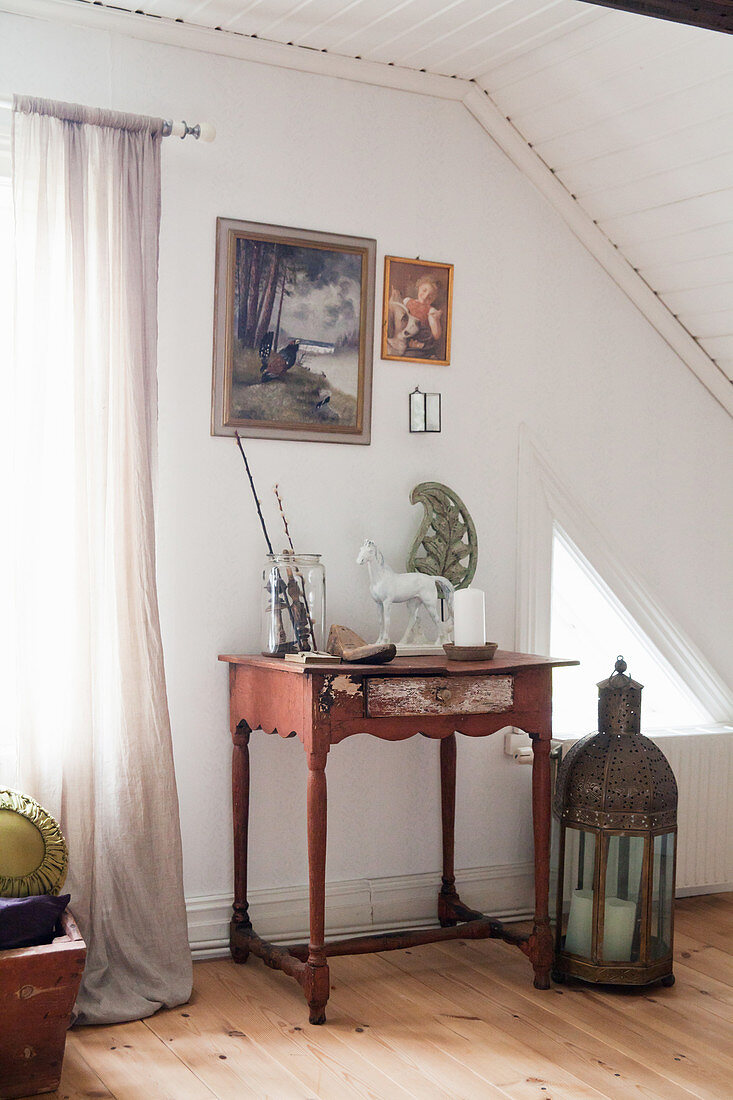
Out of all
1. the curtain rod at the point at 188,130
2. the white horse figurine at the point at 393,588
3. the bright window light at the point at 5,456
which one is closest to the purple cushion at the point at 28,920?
the bright window light at the point at 5,456

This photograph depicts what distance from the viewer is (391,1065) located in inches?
96.3

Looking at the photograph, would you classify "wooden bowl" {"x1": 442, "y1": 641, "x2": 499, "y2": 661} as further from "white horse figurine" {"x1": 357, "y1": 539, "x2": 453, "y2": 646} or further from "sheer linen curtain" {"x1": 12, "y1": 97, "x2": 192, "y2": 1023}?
"sheer linen curtain" {"x1": 12, "y1": 97, "x2": 192, "y2": 1023}

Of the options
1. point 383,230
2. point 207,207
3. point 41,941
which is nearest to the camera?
point 41,941

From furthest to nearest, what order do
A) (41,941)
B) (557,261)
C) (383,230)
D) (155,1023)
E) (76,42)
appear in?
(557,261) < (383,230) < (76,42) < (155,1023) < (41,941)

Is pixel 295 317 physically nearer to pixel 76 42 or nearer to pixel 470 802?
pixel 76 42

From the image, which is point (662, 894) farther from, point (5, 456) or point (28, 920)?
point (5, 456)

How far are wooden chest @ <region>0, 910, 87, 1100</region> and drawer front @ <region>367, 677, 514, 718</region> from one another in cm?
87

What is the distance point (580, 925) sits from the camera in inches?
115

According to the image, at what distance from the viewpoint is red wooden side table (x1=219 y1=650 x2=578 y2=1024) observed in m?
2.62

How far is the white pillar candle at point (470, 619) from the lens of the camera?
2924 millimetres

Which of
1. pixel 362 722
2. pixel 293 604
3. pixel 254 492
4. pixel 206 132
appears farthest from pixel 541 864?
pixel 206 132

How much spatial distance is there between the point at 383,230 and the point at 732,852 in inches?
92.1

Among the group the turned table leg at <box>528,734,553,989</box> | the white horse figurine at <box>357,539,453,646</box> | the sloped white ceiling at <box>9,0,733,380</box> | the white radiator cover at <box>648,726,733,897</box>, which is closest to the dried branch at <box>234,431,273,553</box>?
the white horse figurine at <box>357,539,453,646</box>

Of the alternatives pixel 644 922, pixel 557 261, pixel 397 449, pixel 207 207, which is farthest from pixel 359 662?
pixel 557 261
